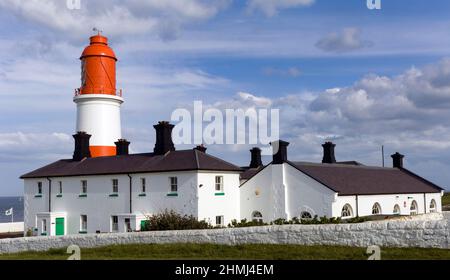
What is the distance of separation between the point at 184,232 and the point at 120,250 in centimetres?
223

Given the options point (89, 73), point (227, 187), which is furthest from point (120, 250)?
point (89, 73)

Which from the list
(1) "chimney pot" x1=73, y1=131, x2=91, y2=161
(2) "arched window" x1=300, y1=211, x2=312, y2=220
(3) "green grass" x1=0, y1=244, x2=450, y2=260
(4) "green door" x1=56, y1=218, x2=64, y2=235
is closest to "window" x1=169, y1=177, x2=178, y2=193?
(2) "arched window" x1=300, y1=211, x2=312, y2=220

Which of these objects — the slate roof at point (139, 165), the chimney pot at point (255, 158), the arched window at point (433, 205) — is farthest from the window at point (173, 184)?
the arched window at point (433, 205)

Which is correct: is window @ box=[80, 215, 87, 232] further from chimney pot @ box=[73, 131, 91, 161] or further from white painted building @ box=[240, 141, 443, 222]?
white painted building @ box=[240, 141, 443, 222]

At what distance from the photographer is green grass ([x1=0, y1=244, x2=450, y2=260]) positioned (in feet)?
49.6

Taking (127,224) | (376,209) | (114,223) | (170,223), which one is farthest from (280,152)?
(170,223)

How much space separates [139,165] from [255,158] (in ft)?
38.1

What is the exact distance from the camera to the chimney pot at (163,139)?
106ft

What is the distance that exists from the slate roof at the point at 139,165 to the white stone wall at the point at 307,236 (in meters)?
9.77

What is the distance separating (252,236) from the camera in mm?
18047

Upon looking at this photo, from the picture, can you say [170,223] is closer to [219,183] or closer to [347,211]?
[219,183]

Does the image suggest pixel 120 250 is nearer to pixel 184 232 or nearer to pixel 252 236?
pixel 184 232

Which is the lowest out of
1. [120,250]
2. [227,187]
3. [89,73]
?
[120,250]

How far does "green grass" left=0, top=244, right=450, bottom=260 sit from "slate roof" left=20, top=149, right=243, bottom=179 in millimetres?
10996
